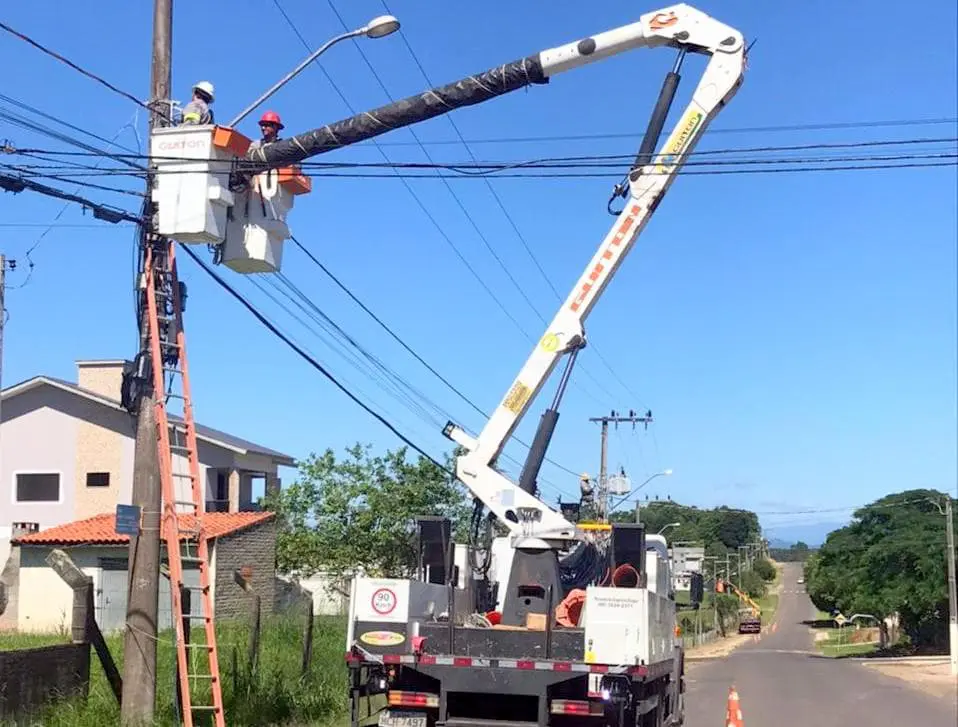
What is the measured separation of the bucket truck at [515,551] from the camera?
429 inches

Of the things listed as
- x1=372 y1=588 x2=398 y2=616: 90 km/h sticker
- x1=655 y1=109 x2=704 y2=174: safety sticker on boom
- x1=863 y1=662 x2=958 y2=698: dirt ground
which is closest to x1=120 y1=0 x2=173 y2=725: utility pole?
x1=372 y1=588 x2=398 y2=616: 90 km/h sticker

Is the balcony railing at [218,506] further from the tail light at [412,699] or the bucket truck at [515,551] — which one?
the tail light at [412,699]

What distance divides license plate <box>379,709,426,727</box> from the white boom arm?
10.2 ft

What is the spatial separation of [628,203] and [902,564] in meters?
48.6

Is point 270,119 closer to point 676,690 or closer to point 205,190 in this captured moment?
point 205,190

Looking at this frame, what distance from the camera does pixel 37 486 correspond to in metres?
38.8

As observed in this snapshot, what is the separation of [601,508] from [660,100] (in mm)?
31107

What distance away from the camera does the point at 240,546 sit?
110 ft

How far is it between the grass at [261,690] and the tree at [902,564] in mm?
42667

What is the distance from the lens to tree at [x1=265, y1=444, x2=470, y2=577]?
36062 mm

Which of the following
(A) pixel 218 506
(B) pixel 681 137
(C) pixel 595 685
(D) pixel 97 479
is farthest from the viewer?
(A) pixel 218 506

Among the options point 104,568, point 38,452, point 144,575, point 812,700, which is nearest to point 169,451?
point 144,575

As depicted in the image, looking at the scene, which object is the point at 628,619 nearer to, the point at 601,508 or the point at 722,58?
the point at 722,58

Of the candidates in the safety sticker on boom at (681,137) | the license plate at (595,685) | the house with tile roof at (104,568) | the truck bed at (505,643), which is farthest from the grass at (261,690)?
the house with tile roof at (104,568)
